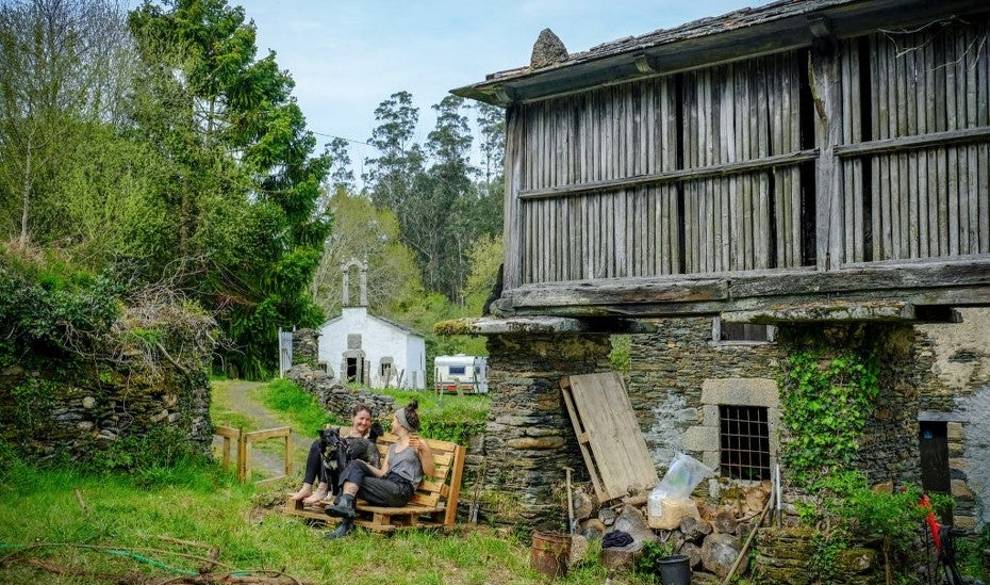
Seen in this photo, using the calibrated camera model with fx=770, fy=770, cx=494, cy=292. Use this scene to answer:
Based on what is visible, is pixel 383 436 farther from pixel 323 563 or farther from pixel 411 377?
pixel 411 377

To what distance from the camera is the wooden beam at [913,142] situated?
6.37m

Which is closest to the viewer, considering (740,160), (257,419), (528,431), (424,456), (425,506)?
(740,160)

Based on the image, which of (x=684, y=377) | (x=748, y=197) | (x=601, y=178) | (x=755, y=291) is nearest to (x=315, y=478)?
(x=601, y=178)

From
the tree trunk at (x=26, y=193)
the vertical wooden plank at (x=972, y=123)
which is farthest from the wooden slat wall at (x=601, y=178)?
the tree trunk at (x=26, y=193)

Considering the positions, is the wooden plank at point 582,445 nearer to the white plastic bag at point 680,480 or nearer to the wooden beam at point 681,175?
the white plastic bag at point 680,480

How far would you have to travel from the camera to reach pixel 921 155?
6.62 m

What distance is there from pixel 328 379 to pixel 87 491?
10651 millimetres

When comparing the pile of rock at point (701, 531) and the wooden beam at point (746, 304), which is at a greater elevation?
the wooden beam at point (746, 304)

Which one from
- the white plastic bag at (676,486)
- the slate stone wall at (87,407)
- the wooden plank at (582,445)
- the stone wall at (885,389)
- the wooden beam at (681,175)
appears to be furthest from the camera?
the slate stone wall at (87,407)

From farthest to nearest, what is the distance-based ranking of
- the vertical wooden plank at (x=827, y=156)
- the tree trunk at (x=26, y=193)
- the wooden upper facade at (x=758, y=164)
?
the tree trunk at (x=26, y=193), the vertical wooden plank at (x=827, y=156), the wooden upper facade at (x=758, y=164)

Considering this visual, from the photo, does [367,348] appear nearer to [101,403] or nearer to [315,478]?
[101,403]

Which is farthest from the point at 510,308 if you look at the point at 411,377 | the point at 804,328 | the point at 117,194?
the point at 411,377

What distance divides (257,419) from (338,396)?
210cm

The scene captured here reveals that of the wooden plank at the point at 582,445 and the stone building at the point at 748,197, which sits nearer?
the stone building at the point at 748,197
